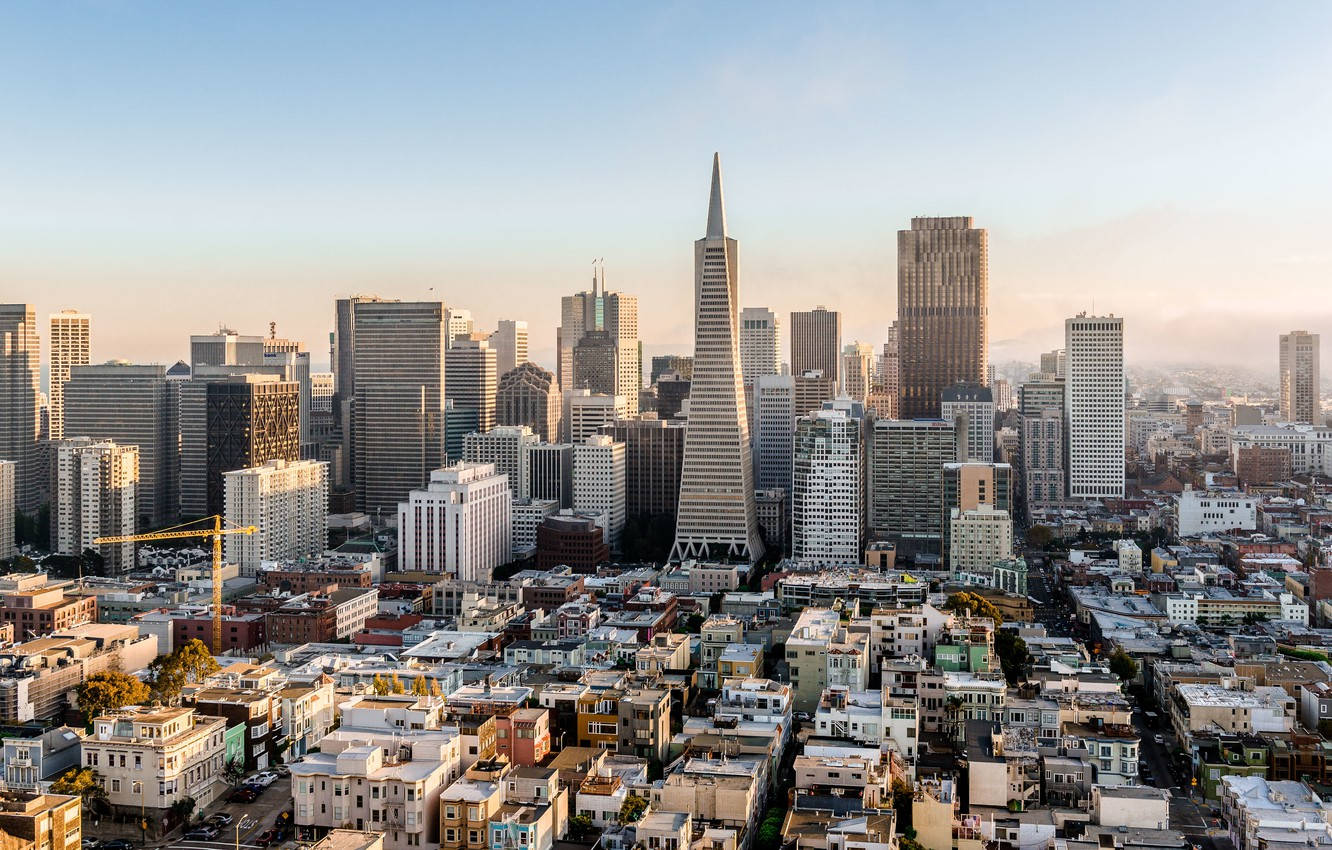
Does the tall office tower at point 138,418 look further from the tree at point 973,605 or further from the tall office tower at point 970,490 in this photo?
the tree at point 973,605

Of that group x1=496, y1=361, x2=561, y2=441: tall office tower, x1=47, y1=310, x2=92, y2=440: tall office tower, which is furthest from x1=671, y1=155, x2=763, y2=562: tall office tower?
x1=47, y1=310, x2=92, y2=440: tall office tower

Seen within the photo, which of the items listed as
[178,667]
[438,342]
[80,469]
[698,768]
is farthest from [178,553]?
[698,768]

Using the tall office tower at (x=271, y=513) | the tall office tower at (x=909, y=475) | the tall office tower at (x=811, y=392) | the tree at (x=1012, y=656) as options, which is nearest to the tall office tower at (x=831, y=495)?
the tall office tower at (x=909, y=475)

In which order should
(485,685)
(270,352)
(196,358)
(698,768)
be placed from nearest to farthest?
(698,768)
(485,685)
(196,358)
(270,352)

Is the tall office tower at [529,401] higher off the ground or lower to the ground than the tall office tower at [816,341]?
lower

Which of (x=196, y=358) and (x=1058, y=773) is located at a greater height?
(x=196, y=358)

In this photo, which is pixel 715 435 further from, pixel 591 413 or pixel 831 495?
pixel 591 413

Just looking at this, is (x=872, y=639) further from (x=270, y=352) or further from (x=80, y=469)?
(x=270, y=352)

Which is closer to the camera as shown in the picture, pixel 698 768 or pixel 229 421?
pixel 698 768
